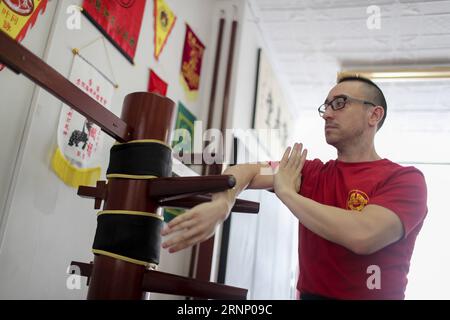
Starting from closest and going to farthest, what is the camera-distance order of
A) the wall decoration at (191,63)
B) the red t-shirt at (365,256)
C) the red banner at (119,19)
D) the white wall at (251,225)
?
1. the red t-shirt at (365,256)
2. the red banner at (119,19)
3. the wall decoration at (191,63)
4. the white wall at (251,225)

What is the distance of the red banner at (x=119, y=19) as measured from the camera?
1499 millimetres

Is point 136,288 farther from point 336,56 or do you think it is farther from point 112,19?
point 336,56

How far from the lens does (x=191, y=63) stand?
234cm

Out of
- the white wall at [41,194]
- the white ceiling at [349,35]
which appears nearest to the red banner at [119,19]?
the white wall at [41,194]

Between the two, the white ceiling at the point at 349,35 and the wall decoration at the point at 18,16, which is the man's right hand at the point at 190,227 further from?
the white ceiling at the point at 349,35

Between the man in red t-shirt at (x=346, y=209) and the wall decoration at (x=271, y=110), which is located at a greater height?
the wall decoration at (x=271, y=110)

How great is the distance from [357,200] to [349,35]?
209 centimetres

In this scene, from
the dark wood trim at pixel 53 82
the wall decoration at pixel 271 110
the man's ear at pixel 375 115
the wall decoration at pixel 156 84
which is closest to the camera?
the dark wood trim at pixel 53 82

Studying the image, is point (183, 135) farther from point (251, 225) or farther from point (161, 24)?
point (251, 225)

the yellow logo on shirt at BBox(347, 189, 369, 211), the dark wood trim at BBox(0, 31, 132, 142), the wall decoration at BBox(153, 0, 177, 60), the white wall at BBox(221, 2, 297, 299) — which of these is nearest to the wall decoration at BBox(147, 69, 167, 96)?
the wall decoration at BBox(153, 0, 177, 60)

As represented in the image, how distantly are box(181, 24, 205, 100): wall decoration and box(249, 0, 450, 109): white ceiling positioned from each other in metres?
0.57

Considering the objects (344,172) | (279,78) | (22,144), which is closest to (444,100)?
(279,78)

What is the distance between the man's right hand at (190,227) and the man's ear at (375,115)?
0.69 metres

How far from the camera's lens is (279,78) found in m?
3.49
